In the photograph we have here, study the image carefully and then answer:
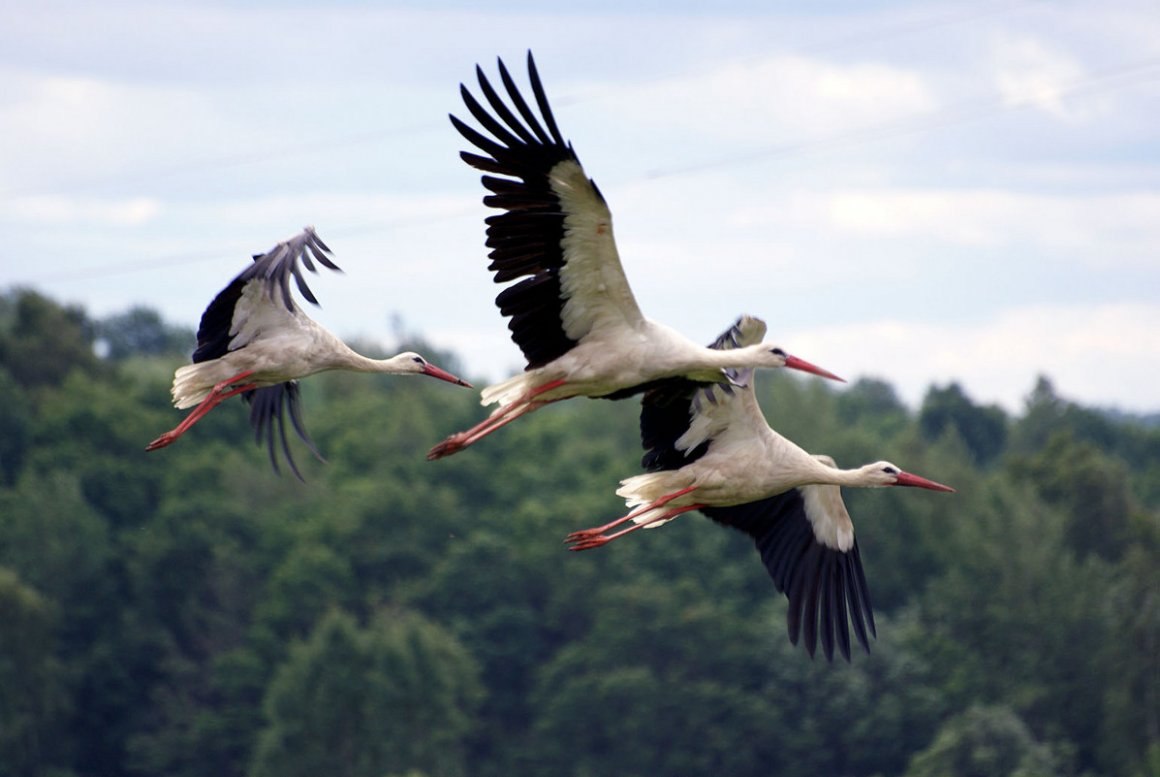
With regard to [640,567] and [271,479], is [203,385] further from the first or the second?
[271,479]

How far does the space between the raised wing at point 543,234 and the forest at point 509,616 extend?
28213 mm

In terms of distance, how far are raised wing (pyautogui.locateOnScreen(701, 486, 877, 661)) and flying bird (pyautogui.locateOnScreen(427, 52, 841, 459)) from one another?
5.80 ft

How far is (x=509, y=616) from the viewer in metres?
46.9

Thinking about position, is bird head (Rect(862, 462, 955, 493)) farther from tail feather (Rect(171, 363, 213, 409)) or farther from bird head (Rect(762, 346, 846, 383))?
tail feather (Rect(171, 363, 213, 409))

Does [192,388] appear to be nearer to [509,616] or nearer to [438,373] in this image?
[438,373]

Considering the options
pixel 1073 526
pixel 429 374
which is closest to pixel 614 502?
pixel 1073 526

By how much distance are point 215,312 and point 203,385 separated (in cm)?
48

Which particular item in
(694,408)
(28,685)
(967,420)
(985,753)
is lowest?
(985,753)

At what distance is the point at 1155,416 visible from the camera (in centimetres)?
14412

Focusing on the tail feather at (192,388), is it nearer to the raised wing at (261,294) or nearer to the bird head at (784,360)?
the raised wing at (261,294)

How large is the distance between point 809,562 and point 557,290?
3.06 meters

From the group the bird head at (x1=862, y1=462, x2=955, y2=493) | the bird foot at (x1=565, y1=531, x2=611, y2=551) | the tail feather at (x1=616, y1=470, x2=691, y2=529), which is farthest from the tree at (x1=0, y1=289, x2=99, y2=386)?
the bird foot at (x1=565, y1=531, x2=611, y2=551)

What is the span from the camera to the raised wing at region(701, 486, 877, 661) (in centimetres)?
1204

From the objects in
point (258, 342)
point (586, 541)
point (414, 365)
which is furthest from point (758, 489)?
point (258, 342)
